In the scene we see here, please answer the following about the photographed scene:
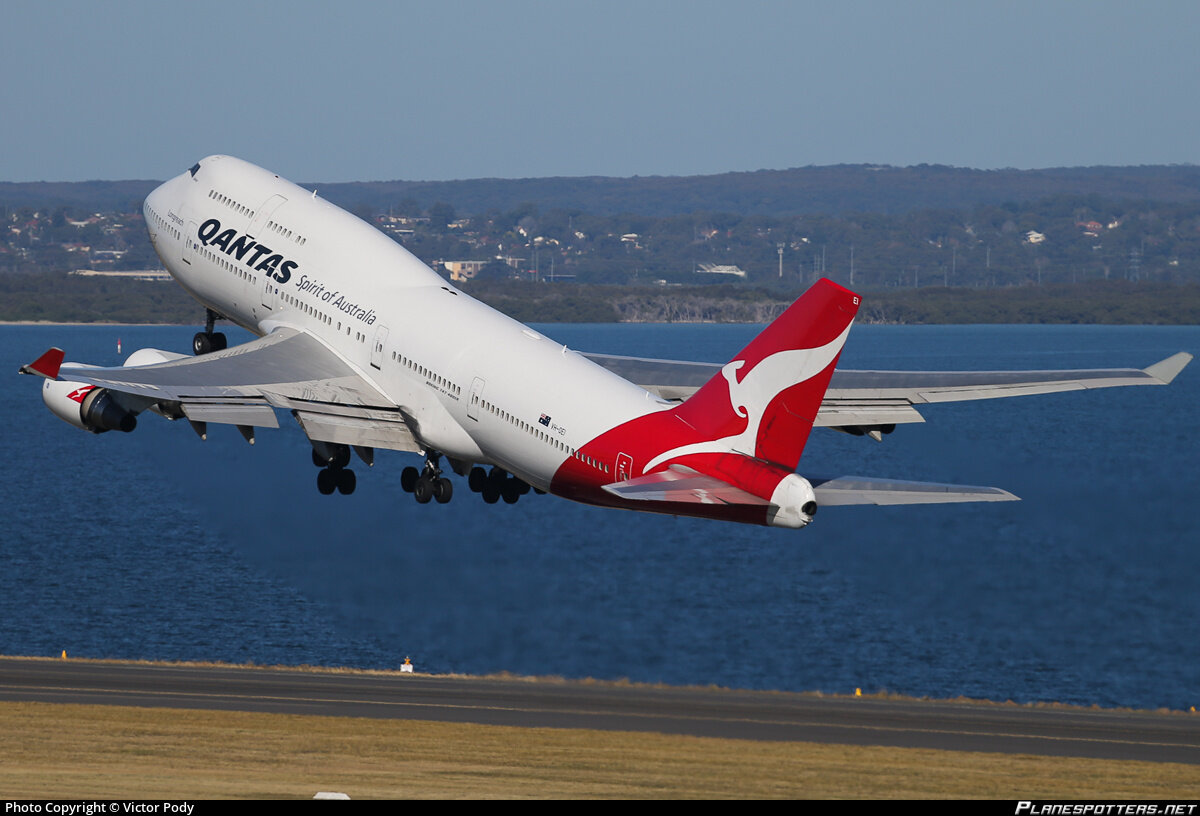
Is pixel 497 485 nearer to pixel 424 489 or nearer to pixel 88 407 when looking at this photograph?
pixel 424 489

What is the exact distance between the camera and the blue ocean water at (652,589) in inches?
3238

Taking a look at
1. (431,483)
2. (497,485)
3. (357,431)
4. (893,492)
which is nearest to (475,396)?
(357,431)

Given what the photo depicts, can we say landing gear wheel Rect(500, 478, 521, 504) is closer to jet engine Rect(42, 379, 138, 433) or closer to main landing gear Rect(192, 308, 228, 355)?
jet engine Rect(42, 379, 138, 433)

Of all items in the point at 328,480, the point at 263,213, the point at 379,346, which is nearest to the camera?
the point at 379,346

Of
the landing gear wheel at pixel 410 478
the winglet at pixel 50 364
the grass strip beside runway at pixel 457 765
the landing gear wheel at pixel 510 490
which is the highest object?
the winglet at pixel 50 364

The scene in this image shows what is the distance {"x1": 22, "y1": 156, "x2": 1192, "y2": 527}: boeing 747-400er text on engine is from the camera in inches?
1401

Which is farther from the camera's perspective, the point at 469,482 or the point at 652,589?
the point at 652,589

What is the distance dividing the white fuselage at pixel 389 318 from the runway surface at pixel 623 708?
15009 millimetres

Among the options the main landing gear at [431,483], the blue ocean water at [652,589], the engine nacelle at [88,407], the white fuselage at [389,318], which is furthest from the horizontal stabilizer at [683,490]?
the blue ocean water at [652,589]

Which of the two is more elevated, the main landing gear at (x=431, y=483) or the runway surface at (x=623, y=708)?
the main landing gear at (x=431, y=483)

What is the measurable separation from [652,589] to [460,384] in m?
63.3

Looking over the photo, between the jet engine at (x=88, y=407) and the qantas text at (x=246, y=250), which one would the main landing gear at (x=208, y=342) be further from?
the jet engine at (x=88, y=407)

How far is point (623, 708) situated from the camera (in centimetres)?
6253
